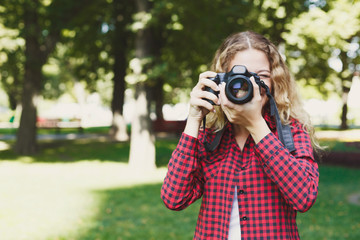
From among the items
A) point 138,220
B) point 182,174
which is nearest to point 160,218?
point 138,220

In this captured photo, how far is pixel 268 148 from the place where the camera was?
4.74 feet

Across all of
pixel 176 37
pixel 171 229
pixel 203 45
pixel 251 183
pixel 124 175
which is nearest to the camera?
pixel 251 183

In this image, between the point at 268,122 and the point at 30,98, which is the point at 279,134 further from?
the point at 30,98

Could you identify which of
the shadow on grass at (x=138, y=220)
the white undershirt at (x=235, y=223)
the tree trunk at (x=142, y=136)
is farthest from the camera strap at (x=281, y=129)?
the tree trunk at (x=142, y=136)

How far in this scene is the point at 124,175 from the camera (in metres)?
10.3

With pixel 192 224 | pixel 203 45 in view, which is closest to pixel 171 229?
pixel 192 224

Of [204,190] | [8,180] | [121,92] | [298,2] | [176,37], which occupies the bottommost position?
[8,180]

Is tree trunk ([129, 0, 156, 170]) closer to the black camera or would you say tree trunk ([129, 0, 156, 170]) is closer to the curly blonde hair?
the curly blonde hair

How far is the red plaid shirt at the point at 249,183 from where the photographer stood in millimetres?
1433

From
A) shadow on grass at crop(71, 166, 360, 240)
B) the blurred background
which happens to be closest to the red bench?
the blurred background

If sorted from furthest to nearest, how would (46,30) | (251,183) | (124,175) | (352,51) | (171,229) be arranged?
(352,51), (46,30), (124,175), (171,229), (251,183)

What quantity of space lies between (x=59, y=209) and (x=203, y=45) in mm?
6910

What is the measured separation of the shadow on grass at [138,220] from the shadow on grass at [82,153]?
3.78m

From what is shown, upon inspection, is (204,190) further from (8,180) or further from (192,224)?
(8,180)
